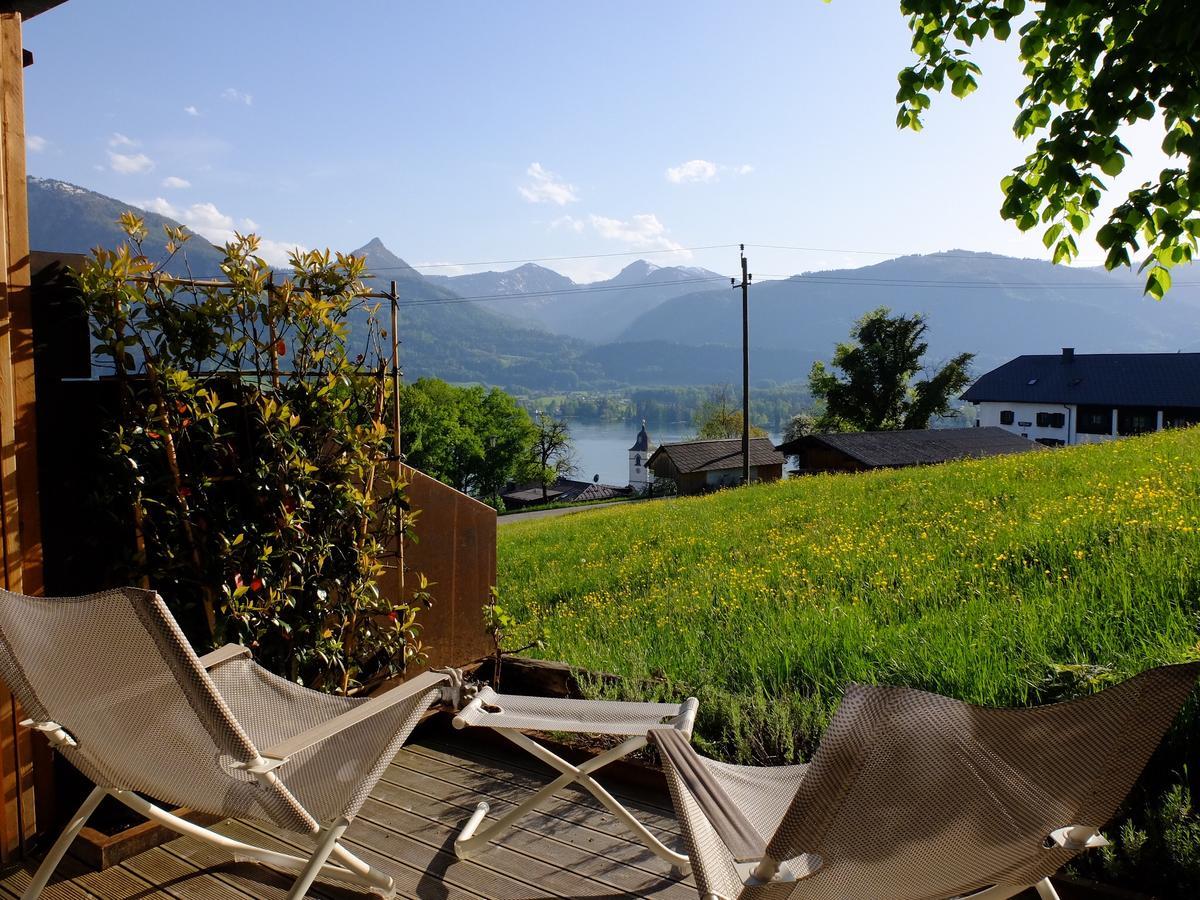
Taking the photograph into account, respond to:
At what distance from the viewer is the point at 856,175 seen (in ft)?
73.2

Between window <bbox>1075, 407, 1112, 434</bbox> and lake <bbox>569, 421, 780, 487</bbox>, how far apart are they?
235 ft

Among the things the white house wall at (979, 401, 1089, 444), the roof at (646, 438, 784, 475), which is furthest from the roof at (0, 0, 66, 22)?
the white house wall at (979, 401, 1089, 444)

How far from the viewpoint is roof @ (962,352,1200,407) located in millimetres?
49844

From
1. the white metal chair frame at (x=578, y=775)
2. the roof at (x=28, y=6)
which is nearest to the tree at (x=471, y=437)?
the roof at (x=28, y=6)

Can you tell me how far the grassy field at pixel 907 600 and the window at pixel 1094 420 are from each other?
48.6m

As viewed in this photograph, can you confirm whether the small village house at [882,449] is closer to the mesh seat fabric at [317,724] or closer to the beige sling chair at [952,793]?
the mesh seat fabric at [317,724]

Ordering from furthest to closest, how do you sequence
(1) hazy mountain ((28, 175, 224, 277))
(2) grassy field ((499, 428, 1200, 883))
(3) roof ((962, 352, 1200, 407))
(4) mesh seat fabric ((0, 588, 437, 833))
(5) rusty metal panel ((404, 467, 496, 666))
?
(1) hazy mountain ((28, 175, 224, 277)) → (3) roof ((962, 352, 1200, 407)) → (5) rusty metal panel ((404, 467, 496, 666)) → (2) grassy field ((499, 428, 1200, 883)) → (4) mesh seat fabric ((0, 588, 437, 833))

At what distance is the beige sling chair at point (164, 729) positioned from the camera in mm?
1925

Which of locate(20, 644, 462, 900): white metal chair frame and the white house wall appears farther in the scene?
the white house wall

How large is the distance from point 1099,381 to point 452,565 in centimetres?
5867

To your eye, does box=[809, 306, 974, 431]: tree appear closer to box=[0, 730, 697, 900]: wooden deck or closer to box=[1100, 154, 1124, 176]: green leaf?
box=[1100, 154, 1124, 176]: green leaf

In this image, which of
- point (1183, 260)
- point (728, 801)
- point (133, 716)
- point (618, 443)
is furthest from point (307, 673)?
point (618, 443)

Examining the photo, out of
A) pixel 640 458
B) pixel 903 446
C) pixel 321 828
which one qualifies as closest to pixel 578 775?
pixel 321 828

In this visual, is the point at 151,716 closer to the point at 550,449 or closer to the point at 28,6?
the point at 28,6
